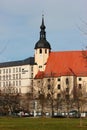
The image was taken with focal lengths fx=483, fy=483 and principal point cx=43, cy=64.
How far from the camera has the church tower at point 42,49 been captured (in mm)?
161250

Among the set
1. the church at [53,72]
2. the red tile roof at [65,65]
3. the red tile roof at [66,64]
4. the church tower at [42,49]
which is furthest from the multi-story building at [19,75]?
the red tile roof at [66,64]

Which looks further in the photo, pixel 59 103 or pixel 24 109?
pixel 24 109

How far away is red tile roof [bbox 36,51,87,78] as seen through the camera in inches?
6201

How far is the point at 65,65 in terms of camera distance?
160000mm

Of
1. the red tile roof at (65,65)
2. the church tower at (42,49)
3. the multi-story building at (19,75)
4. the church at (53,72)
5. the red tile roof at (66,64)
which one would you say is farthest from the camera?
the multi-story building at (19,75)

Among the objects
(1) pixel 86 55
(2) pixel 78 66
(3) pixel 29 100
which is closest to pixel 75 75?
(2) pixel 78 66

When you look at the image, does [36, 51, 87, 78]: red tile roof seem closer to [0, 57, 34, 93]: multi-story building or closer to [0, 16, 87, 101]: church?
[0, 16, 87, 101]: church

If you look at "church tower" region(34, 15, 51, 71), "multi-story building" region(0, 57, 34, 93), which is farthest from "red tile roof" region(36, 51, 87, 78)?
"multi-story building" region(0, 57, 34, 93)

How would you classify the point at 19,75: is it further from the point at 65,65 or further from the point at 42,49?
the point at 65,65

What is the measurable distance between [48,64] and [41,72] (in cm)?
365

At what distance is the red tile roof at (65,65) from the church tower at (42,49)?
1.89 metres

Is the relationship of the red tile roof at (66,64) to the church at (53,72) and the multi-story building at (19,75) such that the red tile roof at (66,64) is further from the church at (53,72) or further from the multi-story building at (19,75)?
the multi-story building at (19,75)

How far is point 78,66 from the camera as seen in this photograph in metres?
159

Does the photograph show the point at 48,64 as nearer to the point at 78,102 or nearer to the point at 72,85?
the point at 72,85
